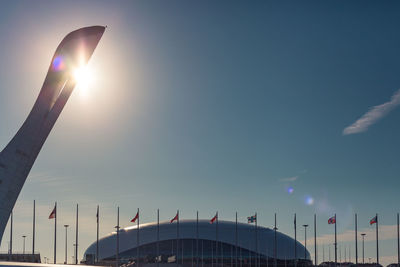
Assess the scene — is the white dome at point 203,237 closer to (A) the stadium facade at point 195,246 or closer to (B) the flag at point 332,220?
(A) the stadium facade at point 195,246

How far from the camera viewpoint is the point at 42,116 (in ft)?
152

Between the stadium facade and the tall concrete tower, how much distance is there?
286 feet

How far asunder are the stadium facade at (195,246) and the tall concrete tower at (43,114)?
8706 centimetres

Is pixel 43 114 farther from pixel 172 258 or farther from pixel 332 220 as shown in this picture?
pixel 172 258

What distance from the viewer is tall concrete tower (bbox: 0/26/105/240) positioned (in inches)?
1791

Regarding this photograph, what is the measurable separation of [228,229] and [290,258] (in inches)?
652

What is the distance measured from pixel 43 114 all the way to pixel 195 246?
3855 inches

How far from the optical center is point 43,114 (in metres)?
46.3

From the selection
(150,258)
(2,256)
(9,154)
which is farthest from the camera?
(150,258)

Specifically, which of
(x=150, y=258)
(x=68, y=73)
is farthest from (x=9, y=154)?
(x=150, y=258)

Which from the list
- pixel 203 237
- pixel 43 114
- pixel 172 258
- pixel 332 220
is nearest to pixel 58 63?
pixel 43 114

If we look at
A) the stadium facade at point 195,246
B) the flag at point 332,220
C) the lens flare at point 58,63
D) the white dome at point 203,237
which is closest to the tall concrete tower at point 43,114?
the lens flare at point 58,63

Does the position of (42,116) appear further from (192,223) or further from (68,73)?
(192,223)

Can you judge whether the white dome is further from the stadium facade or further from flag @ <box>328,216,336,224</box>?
flag @ <box>328,216,336,224</box>
